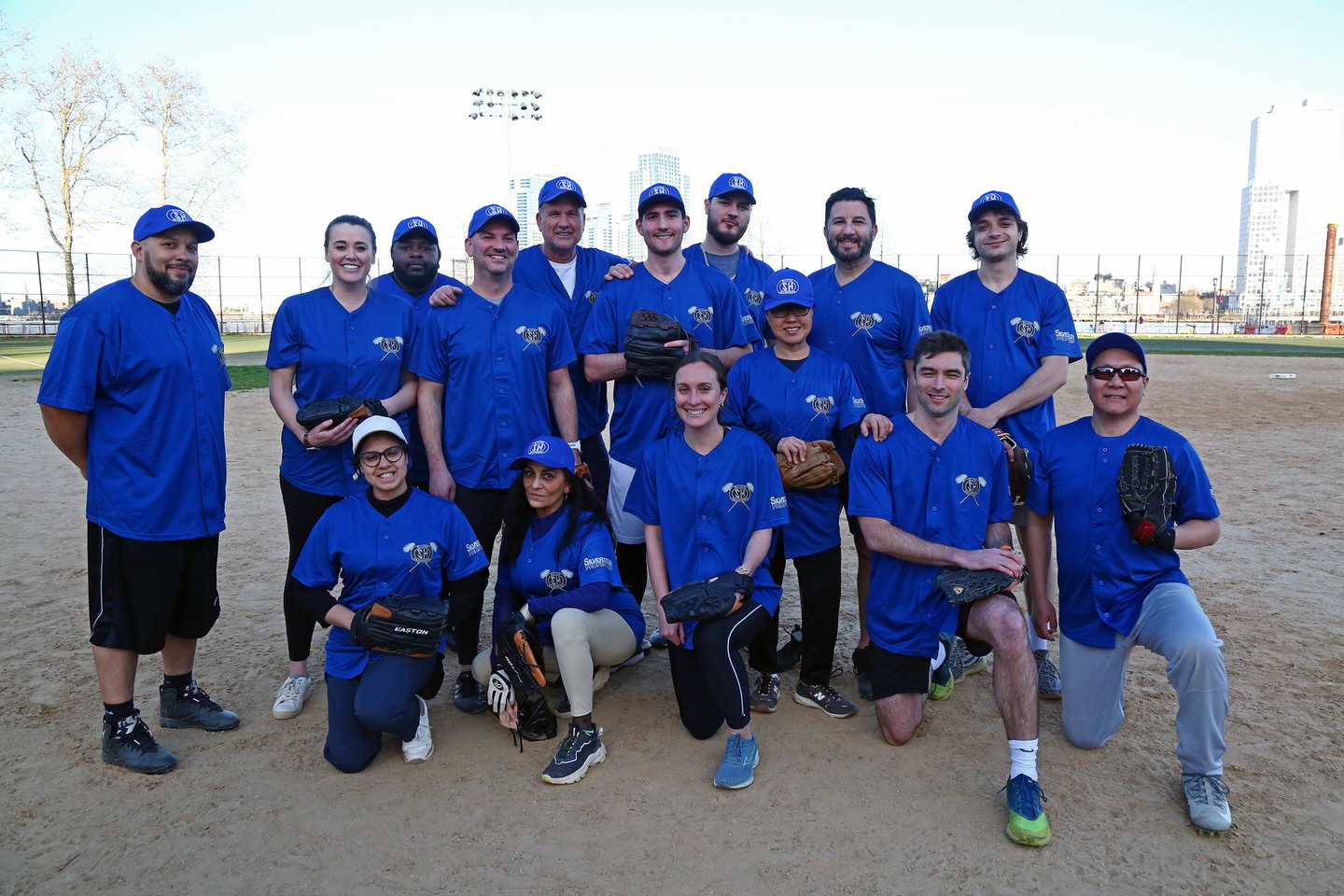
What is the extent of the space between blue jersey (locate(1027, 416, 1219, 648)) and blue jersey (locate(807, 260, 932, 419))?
0.93 m

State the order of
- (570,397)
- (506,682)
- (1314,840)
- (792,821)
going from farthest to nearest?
(570,397)
(506,682)
(792,821)
(1314,840)

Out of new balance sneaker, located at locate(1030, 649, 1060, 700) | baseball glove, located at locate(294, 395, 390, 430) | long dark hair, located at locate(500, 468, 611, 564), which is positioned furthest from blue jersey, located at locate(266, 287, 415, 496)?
new balance sneaker, located at locate(1030, 649, 1060, 700)

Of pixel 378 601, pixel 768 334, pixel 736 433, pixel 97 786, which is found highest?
pixel 768 334

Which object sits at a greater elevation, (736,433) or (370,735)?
(736,433)

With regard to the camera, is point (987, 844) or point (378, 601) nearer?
point (987, 844)

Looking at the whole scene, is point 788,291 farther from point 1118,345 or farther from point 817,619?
point 817,619

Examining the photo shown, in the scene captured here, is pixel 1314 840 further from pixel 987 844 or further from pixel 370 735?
pixel 370 735

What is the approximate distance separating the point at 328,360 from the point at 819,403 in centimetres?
254

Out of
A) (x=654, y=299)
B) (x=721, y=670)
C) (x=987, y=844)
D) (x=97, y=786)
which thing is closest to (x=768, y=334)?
(x=654, y=299)

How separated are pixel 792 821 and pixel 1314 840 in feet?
6.25

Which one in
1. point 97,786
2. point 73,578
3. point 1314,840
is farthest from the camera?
point 73,578

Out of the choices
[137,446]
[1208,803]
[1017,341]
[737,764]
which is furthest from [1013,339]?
[137,446]

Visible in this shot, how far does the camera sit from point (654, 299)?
4891mm

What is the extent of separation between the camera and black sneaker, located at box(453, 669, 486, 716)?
4.48 meters
